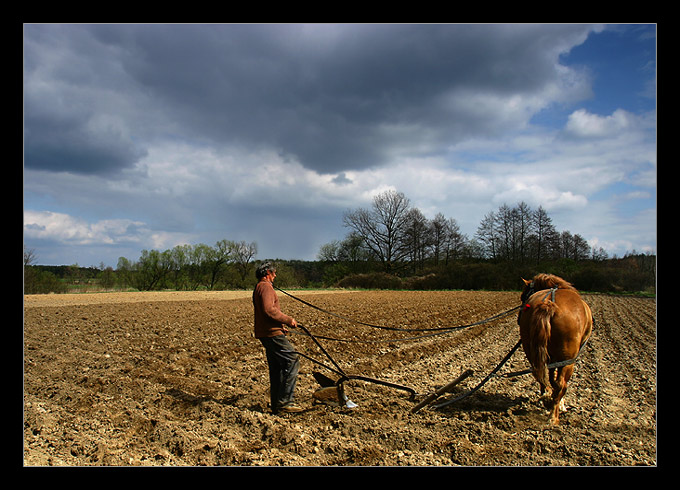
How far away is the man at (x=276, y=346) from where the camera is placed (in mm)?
5031

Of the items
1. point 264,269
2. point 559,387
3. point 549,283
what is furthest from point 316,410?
point 549,283

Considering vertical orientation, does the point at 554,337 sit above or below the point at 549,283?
below

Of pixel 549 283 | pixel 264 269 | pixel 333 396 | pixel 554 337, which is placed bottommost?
pixel 333 396

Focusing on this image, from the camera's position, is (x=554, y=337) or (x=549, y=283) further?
(x=549, y=283)

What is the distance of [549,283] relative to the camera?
6.04 metres

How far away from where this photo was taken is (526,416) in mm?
5133

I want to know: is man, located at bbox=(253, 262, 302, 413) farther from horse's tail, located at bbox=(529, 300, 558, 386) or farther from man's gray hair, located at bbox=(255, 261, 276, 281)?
horse's tail, located at bbox=(529, 300, 558, 386)

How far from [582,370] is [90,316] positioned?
16127 millimetres

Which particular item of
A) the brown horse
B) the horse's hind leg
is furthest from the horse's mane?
the horse's hind leg

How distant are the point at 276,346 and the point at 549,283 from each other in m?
4.20

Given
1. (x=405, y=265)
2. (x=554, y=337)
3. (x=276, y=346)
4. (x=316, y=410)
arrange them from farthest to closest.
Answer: (x=405, y=265), (x=316, y=410), (x=276, y=346), (x=554, y=337)

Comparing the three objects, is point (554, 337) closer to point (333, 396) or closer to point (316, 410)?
point (333, 396)
